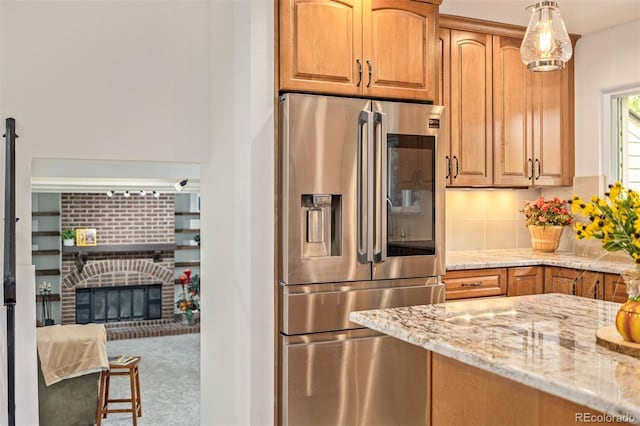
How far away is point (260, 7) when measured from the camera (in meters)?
2.82

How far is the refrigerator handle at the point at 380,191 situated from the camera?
9.78 feet

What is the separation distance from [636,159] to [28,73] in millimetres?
3952

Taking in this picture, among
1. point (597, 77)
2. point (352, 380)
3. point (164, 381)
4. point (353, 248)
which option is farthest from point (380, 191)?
point (164, 381)

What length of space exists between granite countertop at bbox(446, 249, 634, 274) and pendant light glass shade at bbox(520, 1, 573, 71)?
1.67m

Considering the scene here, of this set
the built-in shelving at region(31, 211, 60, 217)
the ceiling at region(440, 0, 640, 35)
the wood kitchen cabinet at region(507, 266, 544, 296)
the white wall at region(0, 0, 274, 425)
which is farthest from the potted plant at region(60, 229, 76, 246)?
the wood kitchen cabinet at region(507, 266, 544, 296)

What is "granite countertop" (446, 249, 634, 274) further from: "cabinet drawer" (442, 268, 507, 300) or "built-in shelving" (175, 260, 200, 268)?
"built-in shelving" (175, 260, 200, 268)

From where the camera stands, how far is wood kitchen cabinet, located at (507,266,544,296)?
3.62 metres

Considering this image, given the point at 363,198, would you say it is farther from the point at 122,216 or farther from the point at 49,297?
the point at 49,297

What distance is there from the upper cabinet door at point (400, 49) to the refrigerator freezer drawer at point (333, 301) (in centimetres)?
103

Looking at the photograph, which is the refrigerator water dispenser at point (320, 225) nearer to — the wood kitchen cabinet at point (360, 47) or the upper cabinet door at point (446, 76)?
the wood kitchen cabinet at point (360, 47)

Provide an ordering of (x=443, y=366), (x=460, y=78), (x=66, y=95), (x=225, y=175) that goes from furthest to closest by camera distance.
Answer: (x=460, y=78) < (x=225, y=175) < (x=66, y=95) < (x=443, y=366)

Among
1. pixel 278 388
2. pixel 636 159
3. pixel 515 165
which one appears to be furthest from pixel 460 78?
pixel 278 388

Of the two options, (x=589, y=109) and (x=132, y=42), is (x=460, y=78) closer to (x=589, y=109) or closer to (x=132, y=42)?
(x=589, y=109)

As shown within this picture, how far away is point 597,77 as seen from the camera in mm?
4070
